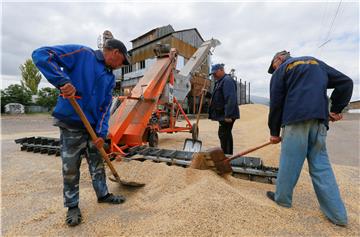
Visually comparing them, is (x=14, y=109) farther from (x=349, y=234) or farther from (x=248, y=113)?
(x=349, y=234)

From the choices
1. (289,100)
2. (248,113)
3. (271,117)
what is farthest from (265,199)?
(248,113)

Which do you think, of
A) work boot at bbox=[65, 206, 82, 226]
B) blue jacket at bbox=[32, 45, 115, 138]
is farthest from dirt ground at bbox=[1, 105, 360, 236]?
blue jacket at bbox=[32, 45, 115, 138]

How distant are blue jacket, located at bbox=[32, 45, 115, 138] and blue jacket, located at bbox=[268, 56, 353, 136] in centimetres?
159

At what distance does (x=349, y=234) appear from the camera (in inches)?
64.4

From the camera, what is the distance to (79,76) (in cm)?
181

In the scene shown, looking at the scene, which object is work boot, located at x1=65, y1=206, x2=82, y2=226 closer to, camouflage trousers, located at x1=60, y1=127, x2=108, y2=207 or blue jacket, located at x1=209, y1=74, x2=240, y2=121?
camouflage trousers, located at x1=60, y1=127, x2=108, y2=207

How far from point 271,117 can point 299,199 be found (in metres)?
0.92

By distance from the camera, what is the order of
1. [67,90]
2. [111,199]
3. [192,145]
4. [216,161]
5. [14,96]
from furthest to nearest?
[14,96] → [192,145] → [216,161] → [111,199] → [67,90]

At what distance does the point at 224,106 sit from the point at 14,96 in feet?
83.1

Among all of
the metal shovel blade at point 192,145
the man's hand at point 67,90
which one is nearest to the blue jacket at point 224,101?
the metal shovel blade at point 192,145

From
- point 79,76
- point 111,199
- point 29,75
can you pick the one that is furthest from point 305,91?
point 29,75

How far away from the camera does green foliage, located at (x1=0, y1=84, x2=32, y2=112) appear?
2122 cm

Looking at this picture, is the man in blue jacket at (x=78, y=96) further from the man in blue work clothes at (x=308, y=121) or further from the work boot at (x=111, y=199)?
the man in blue work clothes at (x=308, y=121)

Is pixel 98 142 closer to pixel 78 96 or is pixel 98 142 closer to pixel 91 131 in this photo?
pixel 91 131
